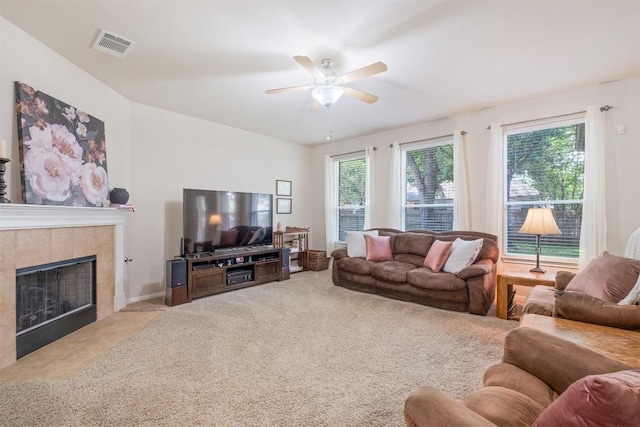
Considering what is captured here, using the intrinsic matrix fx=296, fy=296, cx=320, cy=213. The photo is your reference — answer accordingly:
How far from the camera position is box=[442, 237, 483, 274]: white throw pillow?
3.68 m

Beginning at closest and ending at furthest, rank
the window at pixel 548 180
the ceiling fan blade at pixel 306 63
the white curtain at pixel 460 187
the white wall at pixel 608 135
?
the ceiling fan blade at pixel 306 63 → the white wall at pixel 608 135 → the window at pixel 548 180 → the white curtain at pixel 460 187

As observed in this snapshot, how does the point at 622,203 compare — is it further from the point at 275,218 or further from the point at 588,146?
the point at 275,218

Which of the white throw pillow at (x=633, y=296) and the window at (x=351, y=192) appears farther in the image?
the window at (x=351, y=192)

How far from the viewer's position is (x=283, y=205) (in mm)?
5965

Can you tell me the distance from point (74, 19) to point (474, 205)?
488 cm

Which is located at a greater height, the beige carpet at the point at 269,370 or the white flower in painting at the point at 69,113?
the white flower in painting at the point at 69,113

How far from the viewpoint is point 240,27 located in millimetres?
2361

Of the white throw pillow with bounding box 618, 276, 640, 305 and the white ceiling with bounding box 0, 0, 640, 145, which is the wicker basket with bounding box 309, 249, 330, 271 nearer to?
the white ceiling with bounding box 0, 0, 640, 145

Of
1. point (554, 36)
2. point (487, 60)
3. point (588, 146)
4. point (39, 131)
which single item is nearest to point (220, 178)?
point (39, 131)

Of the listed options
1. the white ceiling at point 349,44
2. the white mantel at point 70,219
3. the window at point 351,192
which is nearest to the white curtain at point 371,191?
the window at point 351,192

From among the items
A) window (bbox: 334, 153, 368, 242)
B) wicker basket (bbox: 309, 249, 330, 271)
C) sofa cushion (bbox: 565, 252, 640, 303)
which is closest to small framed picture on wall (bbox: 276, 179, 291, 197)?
window (bbox: 334, 153, 368, 242)

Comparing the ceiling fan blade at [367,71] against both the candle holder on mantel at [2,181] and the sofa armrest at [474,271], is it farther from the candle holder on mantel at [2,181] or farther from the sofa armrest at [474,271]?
the candle holder on mantel at [2,181]

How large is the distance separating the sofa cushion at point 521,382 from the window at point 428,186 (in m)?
3.60

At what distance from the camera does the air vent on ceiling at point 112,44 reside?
8.11 feet
